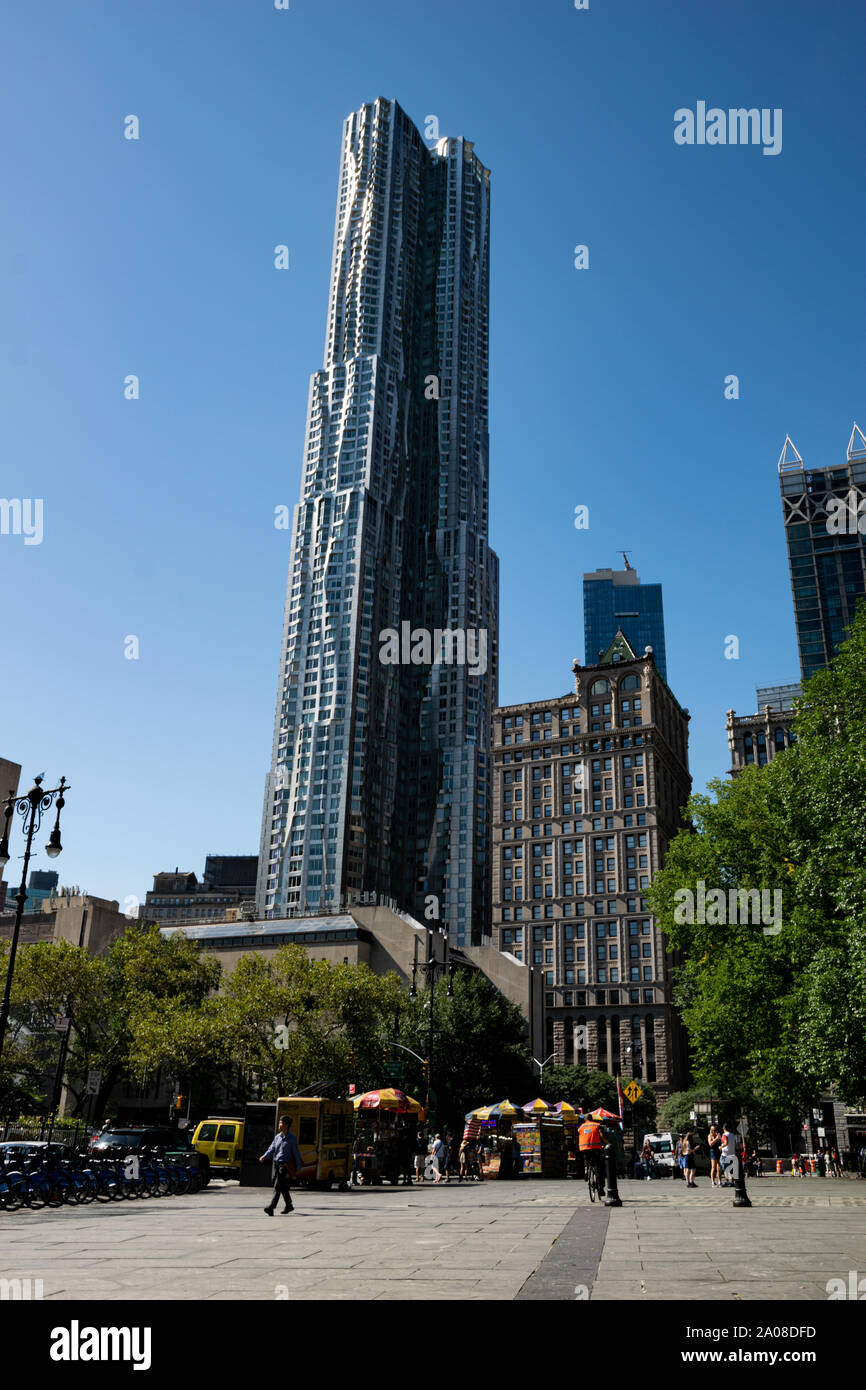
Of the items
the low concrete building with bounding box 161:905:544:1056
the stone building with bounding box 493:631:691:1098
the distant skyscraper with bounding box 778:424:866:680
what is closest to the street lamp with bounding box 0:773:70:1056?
the low concrete building with bounding box 161:905:544:1056

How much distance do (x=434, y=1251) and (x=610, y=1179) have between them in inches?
402

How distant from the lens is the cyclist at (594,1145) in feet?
75.2

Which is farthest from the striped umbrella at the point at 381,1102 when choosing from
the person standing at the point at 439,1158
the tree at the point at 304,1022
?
the tree at the point at 304,1022

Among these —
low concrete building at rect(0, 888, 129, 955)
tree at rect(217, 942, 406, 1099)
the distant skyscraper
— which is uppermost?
the distant skyscraper

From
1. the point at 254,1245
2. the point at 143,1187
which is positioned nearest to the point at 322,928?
the point at 143,1187

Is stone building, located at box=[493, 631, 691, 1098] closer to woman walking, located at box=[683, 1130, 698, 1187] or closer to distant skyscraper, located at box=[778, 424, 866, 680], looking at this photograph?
distant skyscraper, located at box=[778, 424, 866, 680]

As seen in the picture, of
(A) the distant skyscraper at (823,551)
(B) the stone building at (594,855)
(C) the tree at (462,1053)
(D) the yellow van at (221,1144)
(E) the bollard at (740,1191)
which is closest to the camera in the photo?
(E) the bollard at (740,1191)

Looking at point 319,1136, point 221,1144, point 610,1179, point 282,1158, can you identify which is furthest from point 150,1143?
point 282,1158

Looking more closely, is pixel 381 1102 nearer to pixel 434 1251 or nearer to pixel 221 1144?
pixel 221 1144

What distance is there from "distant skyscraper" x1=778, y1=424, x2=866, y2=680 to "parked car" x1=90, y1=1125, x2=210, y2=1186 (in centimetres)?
14365

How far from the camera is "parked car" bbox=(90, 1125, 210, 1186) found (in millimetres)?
29562

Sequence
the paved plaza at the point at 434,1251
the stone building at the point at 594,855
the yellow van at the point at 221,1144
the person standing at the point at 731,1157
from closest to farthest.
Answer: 1. the paved plaza at the point at 434,1251
2. the person standing at the point at 731,1157
3. the yellow van at the point at 221,1144
4. the stone building at the point at 594,855

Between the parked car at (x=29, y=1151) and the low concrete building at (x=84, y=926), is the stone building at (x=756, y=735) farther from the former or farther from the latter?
the parked car at (x=29, y=1151)

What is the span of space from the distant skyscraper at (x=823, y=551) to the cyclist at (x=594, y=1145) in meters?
150
